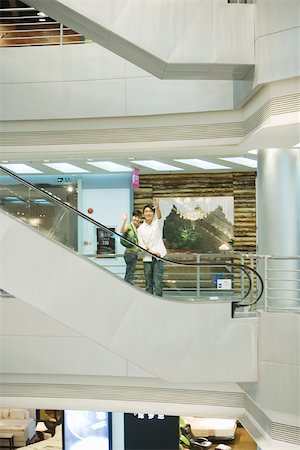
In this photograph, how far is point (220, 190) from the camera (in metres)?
13.2

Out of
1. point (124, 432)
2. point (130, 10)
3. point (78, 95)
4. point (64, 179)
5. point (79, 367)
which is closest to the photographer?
point (130, 10)

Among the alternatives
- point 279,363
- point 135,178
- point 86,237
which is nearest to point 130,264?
point 86,237

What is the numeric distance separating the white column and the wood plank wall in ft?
15.3

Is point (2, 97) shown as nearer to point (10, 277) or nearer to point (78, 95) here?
point (78, 95)

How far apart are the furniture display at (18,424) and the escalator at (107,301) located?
7.30 m

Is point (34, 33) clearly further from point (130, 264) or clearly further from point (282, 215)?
point (282, 215)

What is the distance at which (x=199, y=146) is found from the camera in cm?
868

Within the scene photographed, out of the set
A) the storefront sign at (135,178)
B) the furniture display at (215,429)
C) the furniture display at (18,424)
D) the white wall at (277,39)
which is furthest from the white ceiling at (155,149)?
the furniture display at (215,429)

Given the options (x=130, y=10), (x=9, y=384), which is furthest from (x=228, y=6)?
(x=9, y=384)

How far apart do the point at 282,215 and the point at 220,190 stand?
198 inches

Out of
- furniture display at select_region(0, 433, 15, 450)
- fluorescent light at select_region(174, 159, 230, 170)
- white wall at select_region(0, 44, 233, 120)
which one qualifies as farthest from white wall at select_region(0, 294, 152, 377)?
furniture display at select_region(0, 433, 15, 450)

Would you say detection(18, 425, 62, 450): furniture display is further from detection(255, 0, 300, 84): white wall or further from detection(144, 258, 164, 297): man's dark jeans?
detection(255, 0, 300, 84): white wall

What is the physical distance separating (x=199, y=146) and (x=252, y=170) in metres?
4.38

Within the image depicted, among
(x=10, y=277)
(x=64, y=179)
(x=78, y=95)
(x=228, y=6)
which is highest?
(x=228, y=6)
